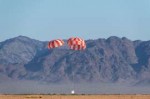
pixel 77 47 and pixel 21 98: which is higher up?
pixel 77 47

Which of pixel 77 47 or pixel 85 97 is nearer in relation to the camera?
pixel 85 97

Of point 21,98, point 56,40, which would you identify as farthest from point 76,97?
point 56,40

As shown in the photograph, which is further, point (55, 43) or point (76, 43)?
point (55, 43)

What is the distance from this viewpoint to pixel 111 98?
14012 centimetres

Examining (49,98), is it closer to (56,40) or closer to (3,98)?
(3,98)

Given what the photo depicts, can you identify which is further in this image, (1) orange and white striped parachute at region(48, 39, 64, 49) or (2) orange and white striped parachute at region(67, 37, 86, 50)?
(1) orange and white striped parachute at region(48, 39, 64, 49)

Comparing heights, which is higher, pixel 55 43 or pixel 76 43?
pixel 55 43

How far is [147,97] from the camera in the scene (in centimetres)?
14012

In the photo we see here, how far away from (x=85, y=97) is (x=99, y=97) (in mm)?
3234

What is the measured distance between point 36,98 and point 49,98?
181 inches

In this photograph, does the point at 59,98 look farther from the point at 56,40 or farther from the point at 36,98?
the point at 56,40

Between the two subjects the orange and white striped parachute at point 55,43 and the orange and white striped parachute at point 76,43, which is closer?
the orange and white striped parachute at point 76,43

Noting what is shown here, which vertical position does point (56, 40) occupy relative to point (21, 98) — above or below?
above

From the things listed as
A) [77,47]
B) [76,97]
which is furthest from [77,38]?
[76,97]
